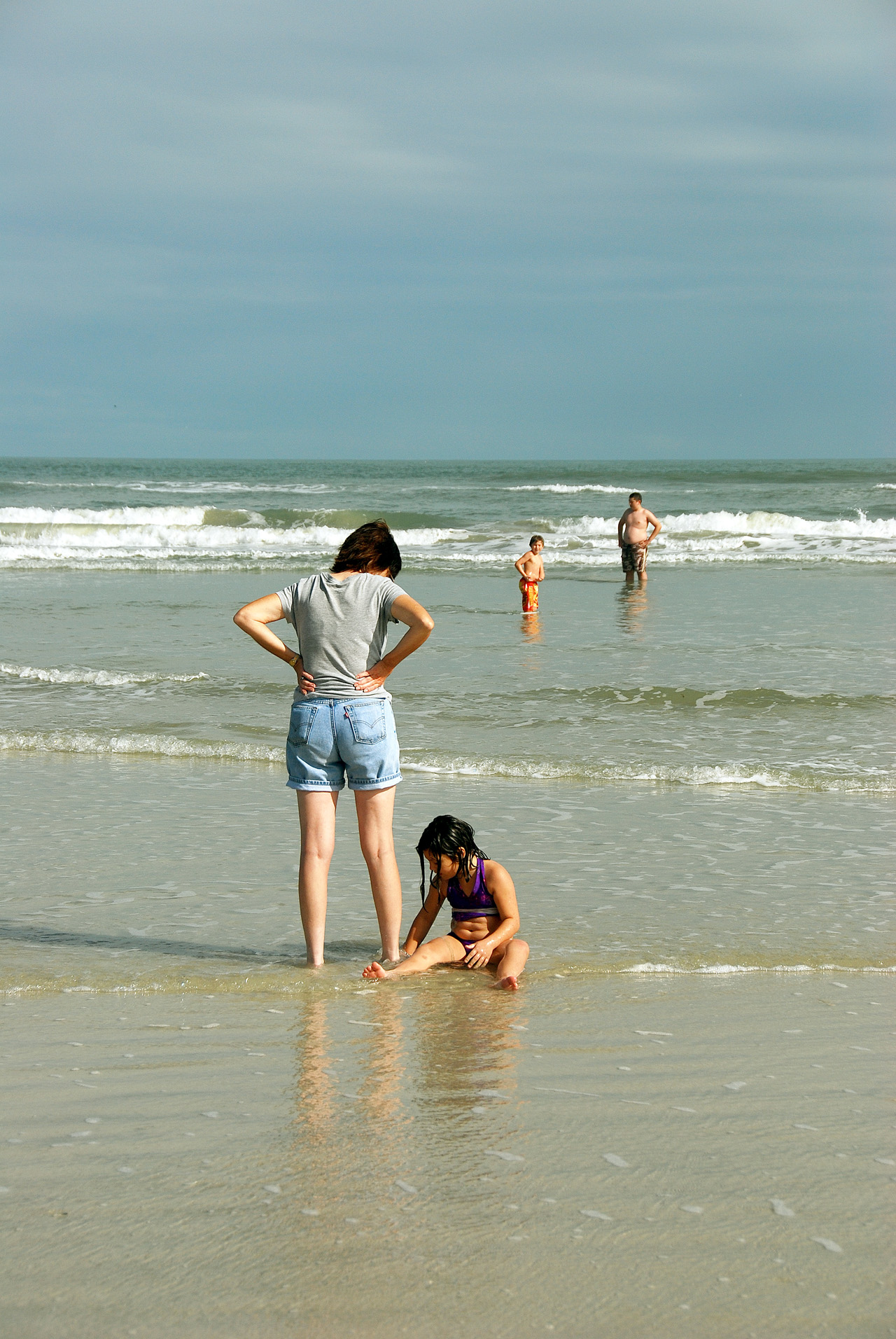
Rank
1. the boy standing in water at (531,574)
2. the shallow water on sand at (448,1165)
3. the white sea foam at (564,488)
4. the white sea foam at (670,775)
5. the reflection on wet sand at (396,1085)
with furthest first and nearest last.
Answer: the white sea foam at (564,488)
the boy standing in water at (531,574)
the white sea foam at (670,775)
the reflection on wet sand at (396,1085)
the shallow water on sand at (448,1165)

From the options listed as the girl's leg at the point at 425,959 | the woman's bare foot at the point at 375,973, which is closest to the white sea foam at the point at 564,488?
the girl's leg at the point at 425,959

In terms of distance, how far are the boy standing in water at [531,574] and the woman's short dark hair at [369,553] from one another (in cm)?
1147

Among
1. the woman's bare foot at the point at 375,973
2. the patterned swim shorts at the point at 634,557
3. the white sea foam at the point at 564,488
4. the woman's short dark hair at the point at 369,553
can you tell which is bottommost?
the woman's bare foot at the point at 375,973

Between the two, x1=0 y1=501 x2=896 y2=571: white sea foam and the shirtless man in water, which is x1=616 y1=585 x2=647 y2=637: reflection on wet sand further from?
x1=0 y1=501 x2=896 y2=571: white sea foam

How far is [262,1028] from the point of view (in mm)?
3812

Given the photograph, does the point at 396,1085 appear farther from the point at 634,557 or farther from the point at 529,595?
the point at 634,557

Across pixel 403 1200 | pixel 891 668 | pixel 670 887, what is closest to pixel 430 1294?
pixel 403 1200

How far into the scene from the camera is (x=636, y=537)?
838 inches

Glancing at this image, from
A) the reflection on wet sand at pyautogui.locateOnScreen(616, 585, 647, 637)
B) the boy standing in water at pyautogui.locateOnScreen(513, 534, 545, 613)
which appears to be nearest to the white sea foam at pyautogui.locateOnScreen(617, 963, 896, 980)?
the reflection on wet sand at pyautogui.locateOnScreen(616, 585, 647, 637)

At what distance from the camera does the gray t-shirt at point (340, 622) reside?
166 inches

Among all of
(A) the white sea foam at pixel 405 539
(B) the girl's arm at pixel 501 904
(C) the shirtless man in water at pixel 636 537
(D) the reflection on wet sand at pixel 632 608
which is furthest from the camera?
(A) the white sea foam at pixel 405 539

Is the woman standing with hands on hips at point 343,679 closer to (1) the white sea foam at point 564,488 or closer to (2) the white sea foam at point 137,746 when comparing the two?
(2) the white sea foam at point 137,746

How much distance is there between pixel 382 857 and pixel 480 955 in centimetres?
49

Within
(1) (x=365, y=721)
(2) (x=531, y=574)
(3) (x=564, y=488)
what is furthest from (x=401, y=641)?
(3) (x=564, y=488)
